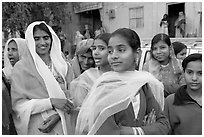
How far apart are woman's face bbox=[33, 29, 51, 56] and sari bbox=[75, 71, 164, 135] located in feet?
3.00

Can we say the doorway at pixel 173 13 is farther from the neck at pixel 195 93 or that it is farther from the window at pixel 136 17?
the neck at pixel 195 93

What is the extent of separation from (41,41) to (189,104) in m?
1.23

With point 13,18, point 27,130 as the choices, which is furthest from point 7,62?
point 13,18

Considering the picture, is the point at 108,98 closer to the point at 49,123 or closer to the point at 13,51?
the point at 49,123

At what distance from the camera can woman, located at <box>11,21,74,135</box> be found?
2346 mm

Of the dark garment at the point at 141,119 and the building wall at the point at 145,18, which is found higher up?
the building wall at the point at 145,18

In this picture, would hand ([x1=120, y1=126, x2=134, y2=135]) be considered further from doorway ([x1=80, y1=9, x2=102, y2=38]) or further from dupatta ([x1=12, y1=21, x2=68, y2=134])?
doorway ([x1=80, y1=9, x2=102, y2=38])

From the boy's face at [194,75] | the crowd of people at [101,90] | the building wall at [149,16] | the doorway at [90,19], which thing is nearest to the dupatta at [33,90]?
the crowd of people at [101,90]

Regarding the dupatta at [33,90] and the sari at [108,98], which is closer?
the sari at [108,98]

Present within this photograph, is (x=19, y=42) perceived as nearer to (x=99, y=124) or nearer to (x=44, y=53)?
(x=44, y=53)

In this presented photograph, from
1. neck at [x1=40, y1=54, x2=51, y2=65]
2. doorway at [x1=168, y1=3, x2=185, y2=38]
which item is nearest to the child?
neck at [x1=40, y1=54, x2=51, y2=65]

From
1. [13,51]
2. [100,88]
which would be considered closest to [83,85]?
[100,88]

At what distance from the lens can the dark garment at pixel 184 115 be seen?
2.07m

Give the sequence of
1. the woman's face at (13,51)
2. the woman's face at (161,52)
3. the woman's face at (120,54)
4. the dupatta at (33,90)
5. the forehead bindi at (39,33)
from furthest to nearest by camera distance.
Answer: the woman's face at (13,51)
the woman's face at (161,52)
the forehead bindi at (39,33)
the dupatta at (33,90)
the woman's face at (120,54)
